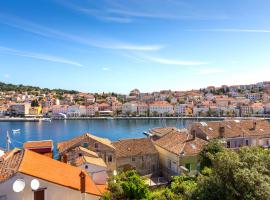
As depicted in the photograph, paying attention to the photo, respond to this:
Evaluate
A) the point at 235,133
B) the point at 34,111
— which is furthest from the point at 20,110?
the point at 235,133

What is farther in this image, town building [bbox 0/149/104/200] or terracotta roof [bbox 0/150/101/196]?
→ terracotta roof [bbox 0/150/101/196]

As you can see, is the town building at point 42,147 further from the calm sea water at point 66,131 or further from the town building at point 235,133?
the calm sea water at point 66,131

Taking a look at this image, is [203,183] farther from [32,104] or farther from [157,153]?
[32,104]

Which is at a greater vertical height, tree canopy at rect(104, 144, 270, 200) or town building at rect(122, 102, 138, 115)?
tree canopy at rect(104, 144, 270, 200)

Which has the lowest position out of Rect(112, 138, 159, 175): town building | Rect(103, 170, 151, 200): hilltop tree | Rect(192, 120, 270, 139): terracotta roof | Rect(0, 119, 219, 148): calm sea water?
Rect(0, 119, 219, 148): calm sea water

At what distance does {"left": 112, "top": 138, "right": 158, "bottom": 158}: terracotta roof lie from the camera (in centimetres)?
2597

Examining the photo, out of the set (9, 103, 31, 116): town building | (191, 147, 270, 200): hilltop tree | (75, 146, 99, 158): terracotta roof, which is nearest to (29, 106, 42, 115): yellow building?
(9, 103, 31, 116): town building

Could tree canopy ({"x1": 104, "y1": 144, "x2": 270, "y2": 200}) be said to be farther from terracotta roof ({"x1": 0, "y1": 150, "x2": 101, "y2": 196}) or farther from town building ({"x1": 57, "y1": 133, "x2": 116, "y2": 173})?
town building ({"x1": 57, "y1": 133, "x2": 116, "y2": 173})

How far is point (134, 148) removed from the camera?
Answer: 2659 centimetres

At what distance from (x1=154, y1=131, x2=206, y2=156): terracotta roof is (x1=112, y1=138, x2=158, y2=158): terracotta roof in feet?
4.02

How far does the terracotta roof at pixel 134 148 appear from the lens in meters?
26.0

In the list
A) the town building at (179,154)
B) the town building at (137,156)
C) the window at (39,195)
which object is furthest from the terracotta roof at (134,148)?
the window at (39,195)

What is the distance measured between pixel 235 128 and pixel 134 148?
11808 millimetres

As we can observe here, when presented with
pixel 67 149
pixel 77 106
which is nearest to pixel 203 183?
pixel 67 149
